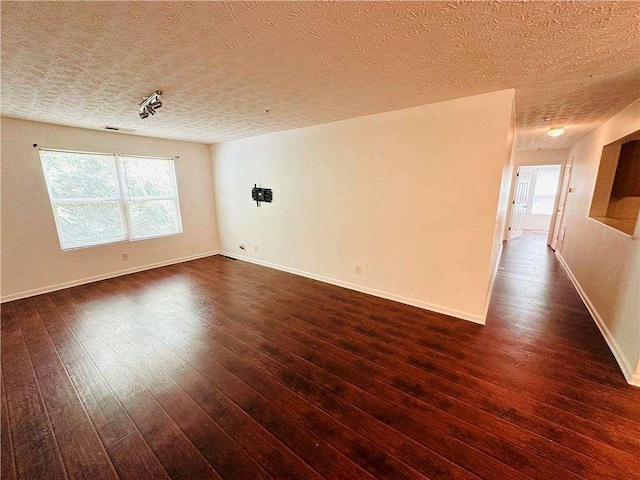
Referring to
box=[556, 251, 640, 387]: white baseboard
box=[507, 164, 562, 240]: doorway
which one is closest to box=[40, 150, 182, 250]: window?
box=[556, 251, 640, 387]: white baseboard

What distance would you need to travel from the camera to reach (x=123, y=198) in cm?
450

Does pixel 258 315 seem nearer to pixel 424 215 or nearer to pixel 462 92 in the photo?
pixel 424 215

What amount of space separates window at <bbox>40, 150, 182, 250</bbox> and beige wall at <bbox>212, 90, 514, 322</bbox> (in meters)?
1.92

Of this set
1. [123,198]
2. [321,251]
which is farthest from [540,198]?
[123,198]

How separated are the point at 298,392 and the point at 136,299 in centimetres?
294

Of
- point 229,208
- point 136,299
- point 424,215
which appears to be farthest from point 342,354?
point 229,208

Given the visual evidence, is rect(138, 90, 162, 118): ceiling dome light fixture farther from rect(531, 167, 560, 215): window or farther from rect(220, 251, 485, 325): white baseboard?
rect(531, 167, 560, 215): window

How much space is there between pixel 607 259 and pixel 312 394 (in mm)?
3521

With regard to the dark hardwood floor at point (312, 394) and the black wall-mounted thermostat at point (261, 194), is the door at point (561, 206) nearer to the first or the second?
the dark hardwood floor at point (312, 394)

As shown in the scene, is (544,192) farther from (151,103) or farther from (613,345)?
(151,103)

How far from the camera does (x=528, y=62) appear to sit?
74.6 inches

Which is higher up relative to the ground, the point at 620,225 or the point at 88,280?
the point at 620,225

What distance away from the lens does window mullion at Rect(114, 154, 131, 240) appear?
4.40 m

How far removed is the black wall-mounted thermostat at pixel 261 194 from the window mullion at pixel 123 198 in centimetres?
217
